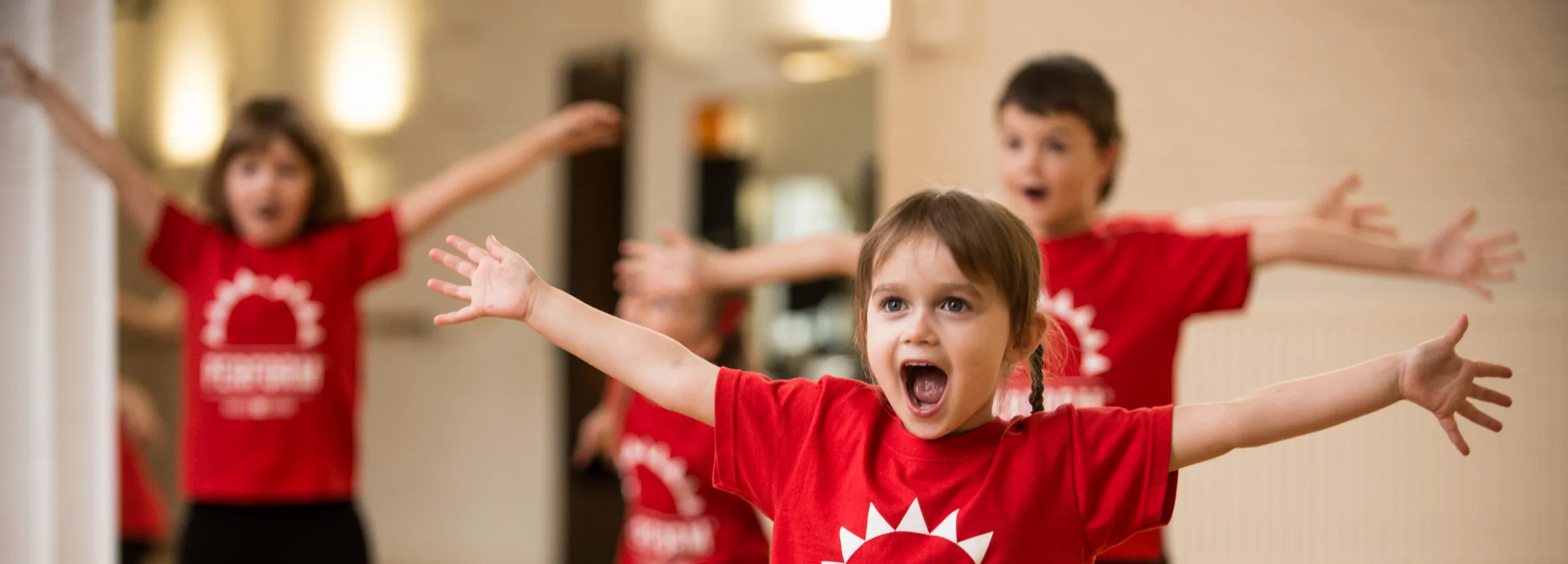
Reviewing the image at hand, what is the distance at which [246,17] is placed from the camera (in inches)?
108

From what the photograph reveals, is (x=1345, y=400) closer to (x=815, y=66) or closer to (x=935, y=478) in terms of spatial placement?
(x=935, y=478)

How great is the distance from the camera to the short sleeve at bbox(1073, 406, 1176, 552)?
93cm

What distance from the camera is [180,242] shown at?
70.0 inches

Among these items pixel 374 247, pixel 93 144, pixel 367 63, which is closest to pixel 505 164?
pixel 374 247

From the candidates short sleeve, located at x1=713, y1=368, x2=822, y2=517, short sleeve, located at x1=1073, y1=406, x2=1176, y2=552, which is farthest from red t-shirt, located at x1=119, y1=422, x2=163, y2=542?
short sleeve, located at x1=1073, y1=406, x2=1176, y2=552

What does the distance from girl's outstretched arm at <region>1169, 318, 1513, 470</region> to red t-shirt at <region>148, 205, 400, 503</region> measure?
4.03 feet

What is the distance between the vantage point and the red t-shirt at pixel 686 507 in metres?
1.80

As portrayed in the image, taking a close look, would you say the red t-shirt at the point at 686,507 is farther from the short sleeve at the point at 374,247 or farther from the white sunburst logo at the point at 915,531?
the white sunburst logo at the point at 915,531

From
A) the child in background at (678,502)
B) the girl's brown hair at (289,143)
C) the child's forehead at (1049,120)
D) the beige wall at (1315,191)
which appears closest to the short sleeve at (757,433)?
the child's forehead at (1049,120)

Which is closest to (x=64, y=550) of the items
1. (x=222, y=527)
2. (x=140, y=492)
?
(x=140, y=492)

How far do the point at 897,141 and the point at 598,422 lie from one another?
780 mm

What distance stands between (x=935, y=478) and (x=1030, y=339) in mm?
144

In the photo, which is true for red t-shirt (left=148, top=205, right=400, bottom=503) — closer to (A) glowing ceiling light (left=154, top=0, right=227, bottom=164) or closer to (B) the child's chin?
(A) glowing ceiling light (left=154, top=0, right=227, bottom=164)

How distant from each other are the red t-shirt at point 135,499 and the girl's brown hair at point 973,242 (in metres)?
1.92
